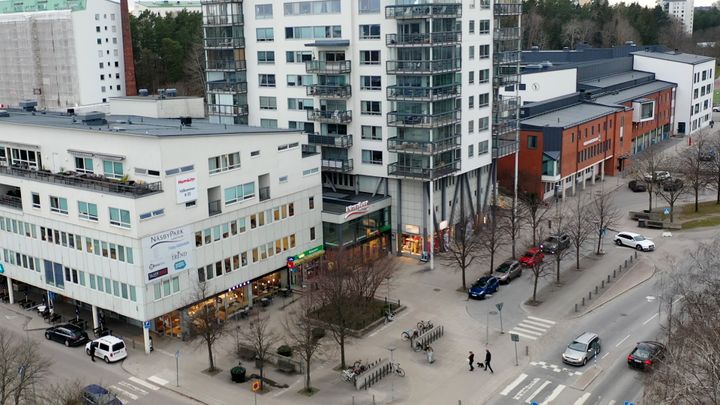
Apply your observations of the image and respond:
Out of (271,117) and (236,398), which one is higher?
(271,117)

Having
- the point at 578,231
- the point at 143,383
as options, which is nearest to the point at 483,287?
the point at 578,231

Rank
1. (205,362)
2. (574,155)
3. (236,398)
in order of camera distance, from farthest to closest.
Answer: (574,155)
(205,362)
(236,398)

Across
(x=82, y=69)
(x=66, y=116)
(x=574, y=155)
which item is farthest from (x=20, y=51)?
(x=574, y=155)

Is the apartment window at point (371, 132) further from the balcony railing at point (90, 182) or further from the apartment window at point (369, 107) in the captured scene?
the balcony railing at point (90, 182)

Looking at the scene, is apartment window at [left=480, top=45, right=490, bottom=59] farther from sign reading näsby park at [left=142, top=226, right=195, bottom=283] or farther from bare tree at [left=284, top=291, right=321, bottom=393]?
sign reading näsby park at [left=142, top=226, right=195, bottom=283]

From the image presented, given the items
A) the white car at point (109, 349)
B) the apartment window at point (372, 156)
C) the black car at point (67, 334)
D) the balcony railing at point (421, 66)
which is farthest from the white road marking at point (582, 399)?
the black car at point (67, 334)

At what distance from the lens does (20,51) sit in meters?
144

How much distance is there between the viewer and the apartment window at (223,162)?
51844mm

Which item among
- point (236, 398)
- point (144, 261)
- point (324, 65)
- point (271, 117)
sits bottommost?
point (236, 398)

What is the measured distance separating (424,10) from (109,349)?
115 ft

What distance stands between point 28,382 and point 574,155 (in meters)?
63.2

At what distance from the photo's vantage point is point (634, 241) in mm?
66500

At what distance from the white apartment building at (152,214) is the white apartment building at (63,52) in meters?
84.2

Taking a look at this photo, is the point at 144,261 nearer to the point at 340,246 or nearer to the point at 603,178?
the point at 340,246
